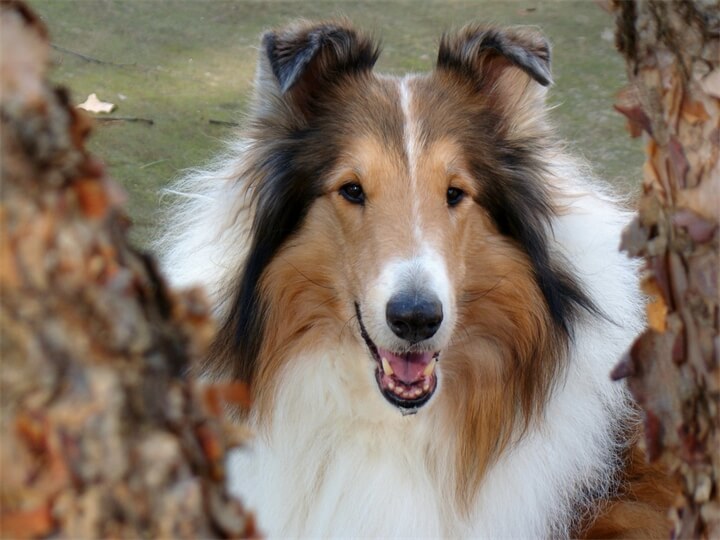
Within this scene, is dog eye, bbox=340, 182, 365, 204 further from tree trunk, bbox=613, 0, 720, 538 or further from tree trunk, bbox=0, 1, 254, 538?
tree trunk, bbox=0, 1, 254, 538

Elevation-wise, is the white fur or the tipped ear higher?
the tipped ear

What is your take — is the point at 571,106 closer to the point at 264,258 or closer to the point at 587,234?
the point at 587,234

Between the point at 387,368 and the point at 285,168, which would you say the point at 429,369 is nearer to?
the point at 387,368

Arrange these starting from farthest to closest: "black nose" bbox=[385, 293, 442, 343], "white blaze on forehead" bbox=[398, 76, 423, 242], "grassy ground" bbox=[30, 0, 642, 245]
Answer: "grassy ground" bbox=[30, 0, 642, 245], "white blaze on forehead" bbox=[398, 76, 423, 242], "black nose" bbox=[385, 293, 442, 343]

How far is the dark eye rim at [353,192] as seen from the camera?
2.70 metres

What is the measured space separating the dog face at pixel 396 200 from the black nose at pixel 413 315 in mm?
106

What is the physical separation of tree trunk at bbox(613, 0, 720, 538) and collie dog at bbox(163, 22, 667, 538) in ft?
3.63

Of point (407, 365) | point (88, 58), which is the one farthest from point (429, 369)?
point (88, 58)

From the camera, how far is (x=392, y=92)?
2840mm

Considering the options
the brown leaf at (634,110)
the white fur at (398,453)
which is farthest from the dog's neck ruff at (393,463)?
the brown leaf at (634,110)

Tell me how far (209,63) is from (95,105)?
Result: 1012mm

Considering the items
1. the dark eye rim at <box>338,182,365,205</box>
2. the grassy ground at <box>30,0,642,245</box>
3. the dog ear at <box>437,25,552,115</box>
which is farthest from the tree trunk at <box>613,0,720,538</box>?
the grassy ground at <box>30,0,642,245</box>

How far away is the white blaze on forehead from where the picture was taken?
257 centimetres

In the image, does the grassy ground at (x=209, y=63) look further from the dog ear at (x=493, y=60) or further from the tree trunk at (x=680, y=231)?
the tree trunk at (x=680, y=231)
